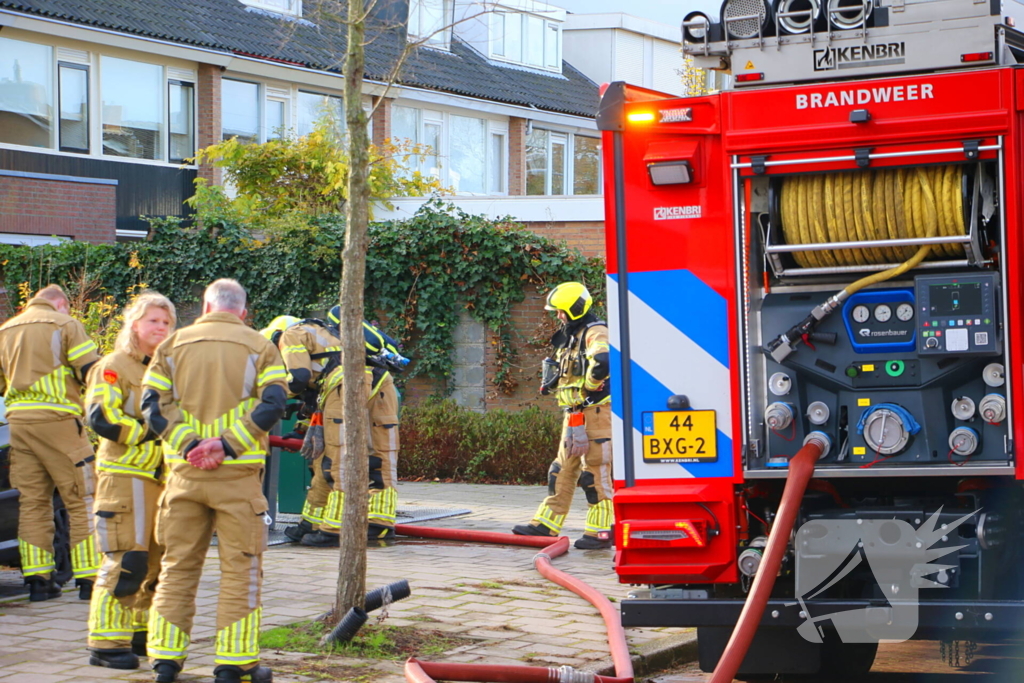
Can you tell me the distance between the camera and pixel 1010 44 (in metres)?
5.40

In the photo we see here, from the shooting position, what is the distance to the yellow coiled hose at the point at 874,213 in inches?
207

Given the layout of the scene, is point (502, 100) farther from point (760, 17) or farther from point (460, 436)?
point (760, 17)

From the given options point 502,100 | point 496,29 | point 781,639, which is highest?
point 496,29

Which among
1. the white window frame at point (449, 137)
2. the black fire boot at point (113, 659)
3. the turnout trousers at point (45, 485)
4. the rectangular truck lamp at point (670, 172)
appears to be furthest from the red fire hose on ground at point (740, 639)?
the white window frame at point (449, 137)

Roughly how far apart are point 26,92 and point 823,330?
19427 mm

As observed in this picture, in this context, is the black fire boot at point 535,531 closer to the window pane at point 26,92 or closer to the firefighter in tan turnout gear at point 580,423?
the firefighter in tan turnout gear at point 580,423

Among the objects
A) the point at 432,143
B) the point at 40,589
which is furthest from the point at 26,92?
the point at 40,589

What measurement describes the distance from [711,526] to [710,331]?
0.84 metres

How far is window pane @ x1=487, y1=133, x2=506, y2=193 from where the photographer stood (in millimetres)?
29422

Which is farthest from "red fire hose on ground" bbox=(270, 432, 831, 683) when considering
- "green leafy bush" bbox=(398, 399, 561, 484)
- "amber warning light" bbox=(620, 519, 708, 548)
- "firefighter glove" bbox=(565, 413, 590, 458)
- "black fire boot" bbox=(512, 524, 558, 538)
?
"green leafy bush" bbox=(398, 399, 561, 484)

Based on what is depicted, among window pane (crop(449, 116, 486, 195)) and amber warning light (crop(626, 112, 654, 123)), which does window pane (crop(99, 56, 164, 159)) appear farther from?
amber warning light (crop(626, 112, 654, 123))

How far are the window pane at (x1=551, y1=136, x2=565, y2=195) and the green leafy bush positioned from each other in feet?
55.9

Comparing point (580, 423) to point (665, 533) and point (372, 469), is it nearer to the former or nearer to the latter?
point (372, 469)

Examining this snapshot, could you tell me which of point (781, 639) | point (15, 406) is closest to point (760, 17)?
point (781, 639)
